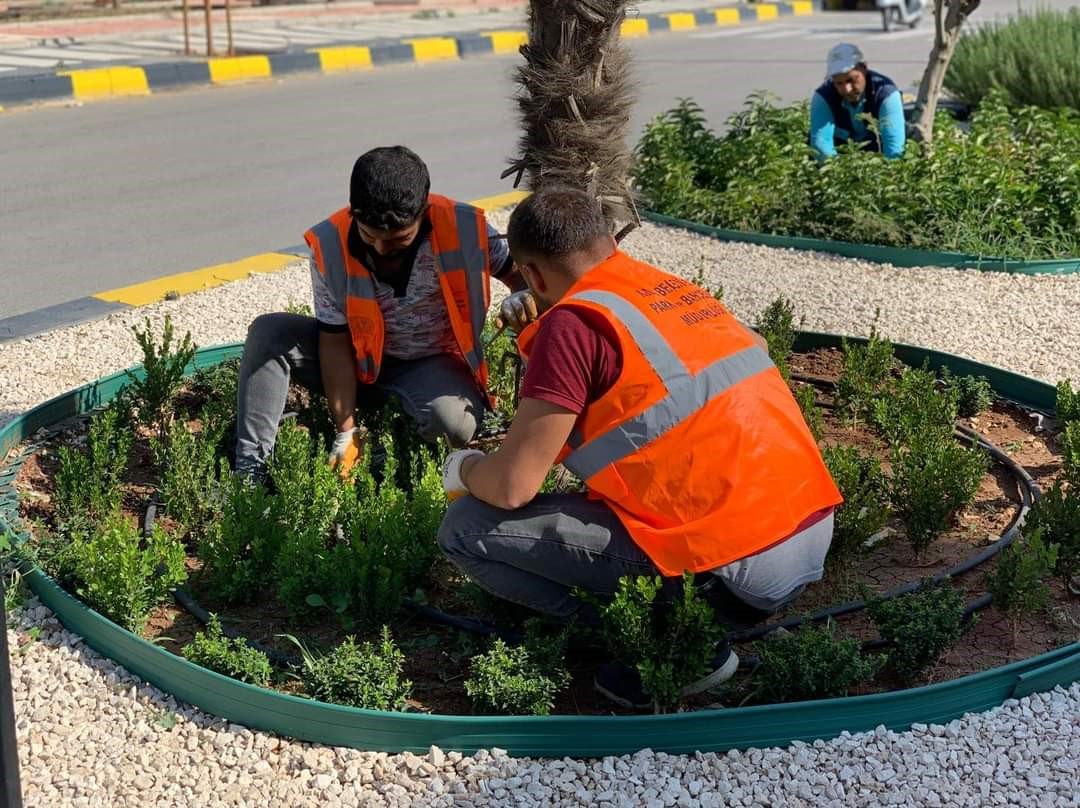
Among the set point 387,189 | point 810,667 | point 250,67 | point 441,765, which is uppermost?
point 387,189

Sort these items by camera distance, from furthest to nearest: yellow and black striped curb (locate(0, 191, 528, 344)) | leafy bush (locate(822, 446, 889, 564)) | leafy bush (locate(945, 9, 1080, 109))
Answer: leafy bush (locate(945, 9, 1080, 109)) < yellow and black striped curb (locate(0, 191, 528, 344)) < leafy bush (locate(822, 446, 889, 564))

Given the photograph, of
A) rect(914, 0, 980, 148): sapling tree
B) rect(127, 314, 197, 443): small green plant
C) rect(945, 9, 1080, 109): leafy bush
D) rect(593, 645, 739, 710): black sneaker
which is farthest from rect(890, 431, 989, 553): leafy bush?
rect(945, 9, 1080, 109): leafy bush

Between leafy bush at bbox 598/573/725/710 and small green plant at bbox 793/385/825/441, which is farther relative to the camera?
small green plant at bbox 793/385/825/441

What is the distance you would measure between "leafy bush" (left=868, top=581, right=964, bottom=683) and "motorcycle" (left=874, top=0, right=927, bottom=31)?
20.5m

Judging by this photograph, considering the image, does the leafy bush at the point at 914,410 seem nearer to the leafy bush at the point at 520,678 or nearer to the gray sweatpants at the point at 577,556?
the gray sweatpants at the point at 577,556

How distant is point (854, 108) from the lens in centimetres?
832

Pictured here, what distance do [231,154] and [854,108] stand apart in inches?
191

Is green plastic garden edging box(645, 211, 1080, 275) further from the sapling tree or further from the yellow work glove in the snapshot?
the yellow work glove

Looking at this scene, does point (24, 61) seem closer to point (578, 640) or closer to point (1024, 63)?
point (1024, 63)

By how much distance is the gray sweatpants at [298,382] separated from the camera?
4320 mm

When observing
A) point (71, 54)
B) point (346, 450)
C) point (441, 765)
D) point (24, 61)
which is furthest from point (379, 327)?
point (71, 54)

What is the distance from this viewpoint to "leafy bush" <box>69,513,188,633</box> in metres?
3.43

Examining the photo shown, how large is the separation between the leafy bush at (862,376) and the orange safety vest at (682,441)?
1.78 m

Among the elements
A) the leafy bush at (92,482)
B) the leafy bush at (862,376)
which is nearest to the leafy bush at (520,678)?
the leafy bush at (92,482)
